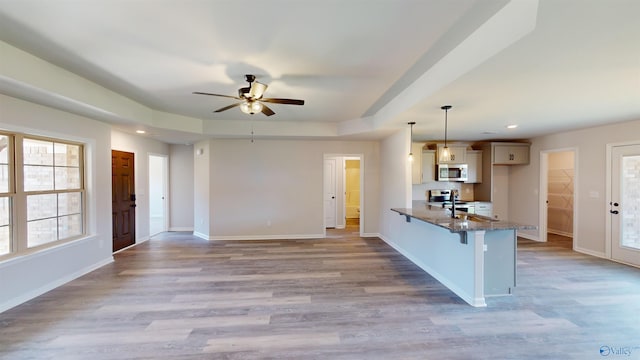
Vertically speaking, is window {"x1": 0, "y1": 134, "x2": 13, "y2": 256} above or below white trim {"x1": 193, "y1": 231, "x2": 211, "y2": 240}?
above

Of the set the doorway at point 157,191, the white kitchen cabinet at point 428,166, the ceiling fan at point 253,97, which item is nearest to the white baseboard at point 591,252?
the white kitchen cabinet at point 428,166

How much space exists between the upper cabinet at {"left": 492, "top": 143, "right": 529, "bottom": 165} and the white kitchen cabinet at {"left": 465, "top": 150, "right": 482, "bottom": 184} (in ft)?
1.14

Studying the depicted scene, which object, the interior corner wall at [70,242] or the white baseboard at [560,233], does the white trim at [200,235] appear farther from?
the white baseboard at [560,233]

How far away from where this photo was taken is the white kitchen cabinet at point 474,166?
21.5 feet

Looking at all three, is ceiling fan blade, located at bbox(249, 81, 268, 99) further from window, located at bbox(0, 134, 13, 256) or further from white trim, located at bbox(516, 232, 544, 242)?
white trim, located at bbox(516, 232, 544, 242)

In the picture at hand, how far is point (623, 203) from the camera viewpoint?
460cm

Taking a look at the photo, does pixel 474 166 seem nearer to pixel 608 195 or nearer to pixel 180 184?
pixel 608 195

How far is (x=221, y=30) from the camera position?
223 cm

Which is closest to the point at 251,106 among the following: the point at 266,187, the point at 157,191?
the point at 266,187

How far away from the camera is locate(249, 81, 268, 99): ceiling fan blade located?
2.95 meters

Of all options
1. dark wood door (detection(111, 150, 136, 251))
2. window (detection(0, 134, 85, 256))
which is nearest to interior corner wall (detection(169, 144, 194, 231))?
dark wood door (detection(111, 150, 136, 251))

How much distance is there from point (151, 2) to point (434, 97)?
2.72 meters

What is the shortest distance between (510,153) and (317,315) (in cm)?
600

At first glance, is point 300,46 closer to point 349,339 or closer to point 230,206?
point 349,339
